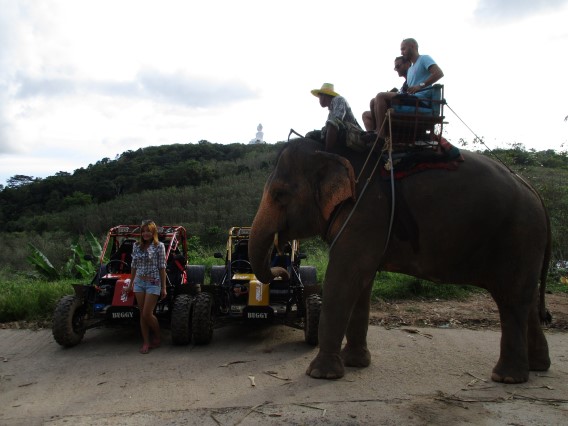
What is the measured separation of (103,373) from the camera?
5.62 metres

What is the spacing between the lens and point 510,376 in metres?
4.92

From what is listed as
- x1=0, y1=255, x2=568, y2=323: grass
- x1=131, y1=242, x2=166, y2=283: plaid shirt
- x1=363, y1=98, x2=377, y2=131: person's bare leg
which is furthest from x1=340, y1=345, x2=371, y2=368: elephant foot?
x1=0, y1=255, x2=568, y2=323: grass

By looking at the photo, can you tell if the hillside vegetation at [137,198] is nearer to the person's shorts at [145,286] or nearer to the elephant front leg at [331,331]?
the person's shorts at [145,286]

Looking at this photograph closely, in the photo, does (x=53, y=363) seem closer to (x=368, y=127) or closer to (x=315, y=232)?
(x=315, y=232)

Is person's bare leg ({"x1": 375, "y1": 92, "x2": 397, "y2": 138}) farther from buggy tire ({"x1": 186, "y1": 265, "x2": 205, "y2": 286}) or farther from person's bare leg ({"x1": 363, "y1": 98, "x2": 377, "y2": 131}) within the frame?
buggy tire ({"x1": 186, "y1": 265, "x2": 205, "y2": 286})

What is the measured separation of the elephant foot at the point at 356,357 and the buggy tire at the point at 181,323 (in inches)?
85.1

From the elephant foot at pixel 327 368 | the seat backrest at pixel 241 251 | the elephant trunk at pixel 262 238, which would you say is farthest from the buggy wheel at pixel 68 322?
the elephant foot at pixel 327 368

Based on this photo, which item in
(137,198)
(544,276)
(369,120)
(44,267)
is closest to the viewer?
(544,276)

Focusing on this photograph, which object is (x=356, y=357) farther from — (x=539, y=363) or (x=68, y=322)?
(x=68, y=322)

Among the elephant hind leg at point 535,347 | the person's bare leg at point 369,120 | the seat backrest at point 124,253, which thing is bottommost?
the elephant hind leg at point 535,347

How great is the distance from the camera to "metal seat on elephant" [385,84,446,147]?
5.09 m

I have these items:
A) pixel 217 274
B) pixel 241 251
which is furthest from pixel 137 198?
pixel 241 251

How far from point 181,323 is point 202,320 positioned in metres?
0.26

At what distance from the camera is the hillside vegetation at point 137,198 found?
29.1 m
